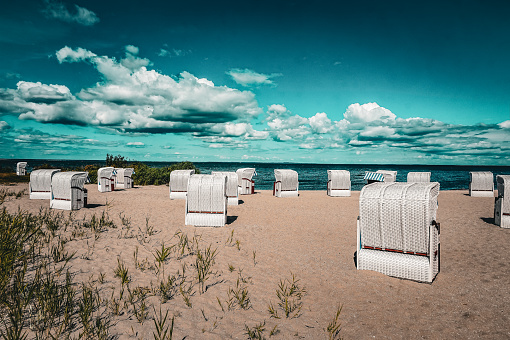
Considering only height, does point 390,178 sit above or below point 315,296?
above

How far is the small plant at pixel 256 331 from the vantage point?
4828mm

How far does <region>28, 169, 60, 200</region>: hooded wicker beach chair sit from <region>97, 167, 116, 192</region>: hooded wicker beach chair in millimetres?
5771

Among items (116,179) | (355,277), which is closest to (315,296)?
(355,277)

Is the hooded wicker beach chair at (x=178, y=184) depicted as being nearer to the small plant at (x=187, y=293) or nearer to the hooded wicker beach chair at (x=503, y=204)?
the small plant at (x=187, y=293)

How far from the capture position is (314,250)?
9.78 meters

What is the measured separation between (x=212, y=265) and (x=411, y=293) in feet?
16.9

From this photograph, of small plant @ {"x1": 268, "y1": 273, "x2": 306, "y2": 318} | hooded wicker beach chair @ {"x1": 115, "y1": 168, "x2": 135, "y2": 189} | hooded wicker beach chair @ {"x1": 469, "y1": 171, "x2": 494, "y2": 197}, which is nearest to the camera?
small plant @ {"x1": 268, "y1": 273, "x2": 306, "y2": 318}

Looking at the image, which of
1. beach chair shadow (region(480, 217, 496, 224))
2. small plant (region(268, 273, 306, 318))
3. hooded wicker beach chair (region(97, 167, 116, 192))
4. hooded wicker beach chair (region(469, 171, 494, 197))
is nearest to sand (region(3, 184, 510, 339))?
small plant (region(268, 273, 306, 318))

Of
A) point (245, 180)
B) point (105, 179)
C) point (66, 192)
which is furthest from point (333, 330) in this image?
point (105, 179)

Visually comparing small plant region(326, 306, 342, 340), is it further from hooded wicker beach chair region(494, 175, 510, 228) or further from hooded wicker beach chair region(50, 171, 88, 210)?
hooded wicker beach chair region(50, 171, 88, 210)

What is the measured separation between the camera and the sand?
5145 mm

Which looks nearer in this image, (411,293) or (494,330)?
(494,330)

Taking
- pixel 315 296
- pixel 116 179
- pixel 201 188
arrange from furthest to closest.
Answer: pixel 116 179
pixel 201 188
pixel 315 296

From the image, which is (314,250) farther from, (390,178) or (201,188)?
(390,178)
